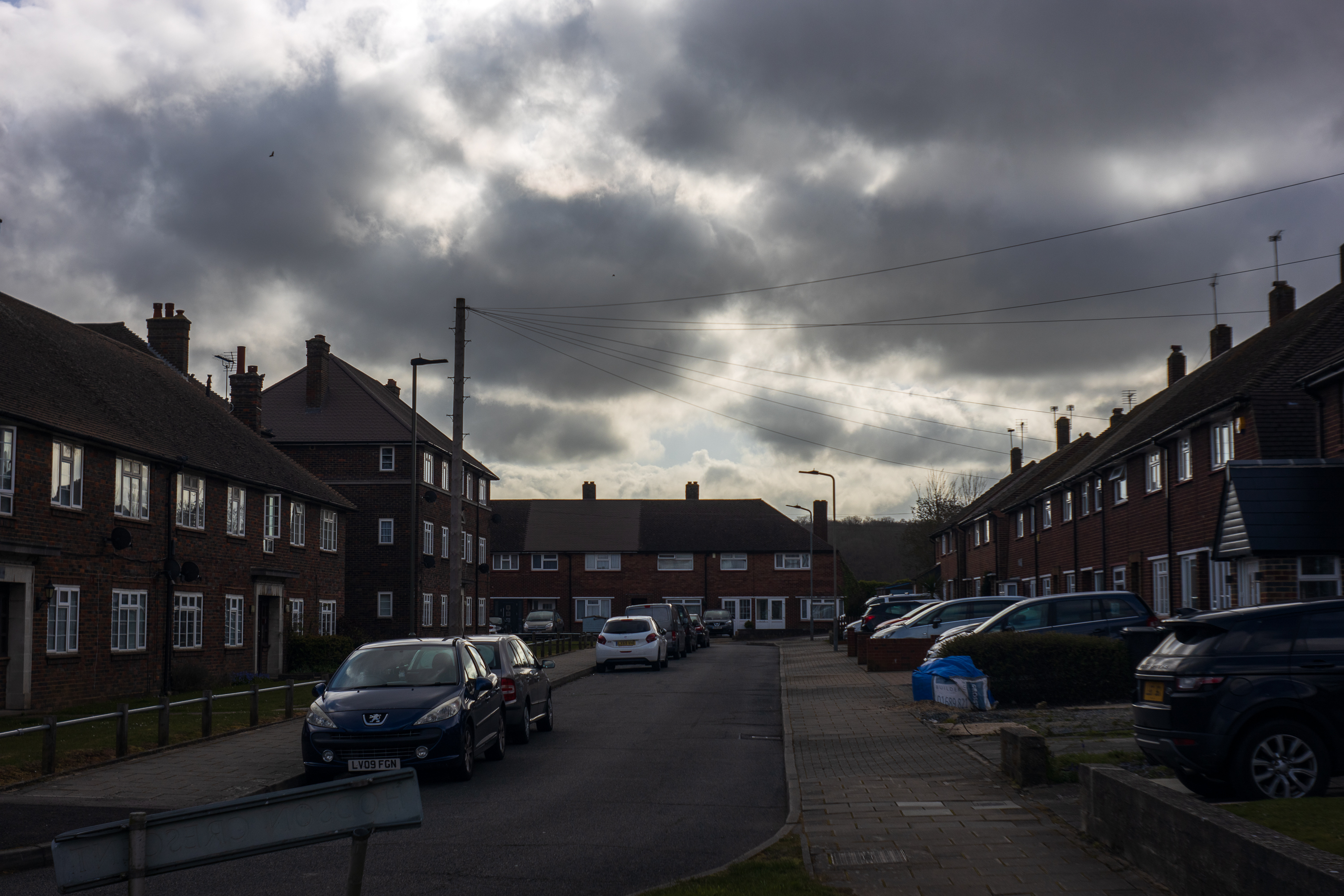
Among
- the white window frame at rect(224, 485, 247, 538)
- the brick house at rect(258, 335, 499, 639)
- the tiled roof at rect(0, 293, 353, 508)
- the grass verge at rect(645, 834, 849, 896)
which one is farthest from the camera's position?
the brick house at rect(258, 335, 499, 639)

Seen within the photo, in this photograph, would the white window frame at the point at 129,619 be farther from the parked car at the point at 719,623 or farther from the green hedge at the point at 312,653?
the parked car at the point at 719,623

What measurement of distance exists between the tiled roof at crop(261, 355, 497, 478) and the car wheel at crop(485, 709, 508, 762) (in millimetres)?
35144

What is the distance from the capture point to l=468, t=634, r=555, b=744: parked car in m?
15.1

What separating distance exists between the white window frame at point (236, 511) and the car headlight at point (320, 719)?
756 inches

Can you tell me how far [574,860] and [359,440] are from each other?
143 feet

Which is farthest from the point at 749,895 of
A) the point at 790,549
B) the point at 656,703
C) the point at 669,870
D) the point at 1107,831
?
the point at 790,549

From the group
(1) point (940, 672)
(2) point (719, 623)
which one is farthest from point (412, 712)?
(2) point (719, 623)

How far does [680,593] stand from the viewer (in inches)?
2815

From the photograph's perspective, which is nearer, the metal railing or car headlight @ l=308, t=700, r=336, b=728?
the metal railing

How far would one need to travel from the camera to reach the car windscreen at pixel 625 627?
105 ft

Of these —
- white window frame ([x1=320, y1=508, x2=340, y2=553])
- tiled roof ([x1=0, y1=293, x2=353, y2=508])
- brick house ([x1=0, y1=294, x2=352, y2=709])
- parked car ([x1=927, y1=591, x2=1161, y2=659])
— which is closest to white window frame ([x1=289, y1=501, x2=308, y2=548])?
brick house ([x1=0, y1=294, x2=352, y2=709])

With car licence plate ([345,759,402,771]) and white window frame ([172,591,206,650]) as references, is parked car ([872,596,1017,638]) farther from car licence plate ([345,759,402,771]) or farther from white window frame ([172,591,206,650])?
car licence plate ([345,759,402,771])

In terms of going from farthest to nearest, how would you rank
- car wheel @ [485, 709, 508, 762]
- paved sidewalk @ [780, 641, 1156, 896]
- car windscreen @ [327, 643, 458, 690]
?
1. car wheel @ [485, 709, 508, 762]
2. car windscreen @ [327, 643, 458, 690]
3. paved sidewalk @ [780, 641, 1156, 896]

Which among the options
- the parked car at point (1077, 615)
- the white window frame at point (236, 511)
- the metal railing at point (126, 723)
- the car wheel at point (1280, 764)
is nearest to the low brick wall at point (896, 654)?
the parked car at point (1077, 615)
